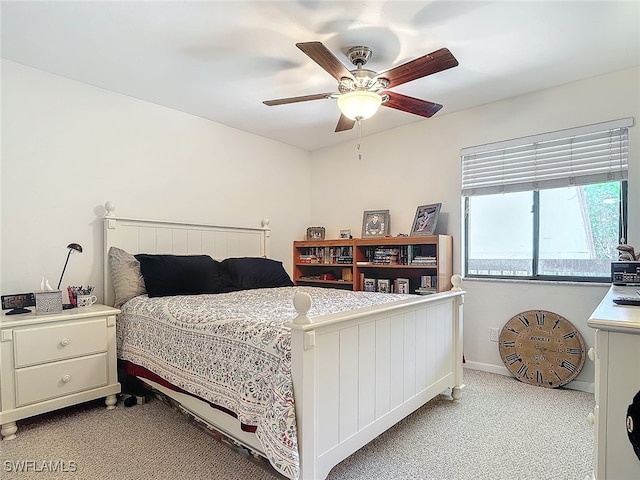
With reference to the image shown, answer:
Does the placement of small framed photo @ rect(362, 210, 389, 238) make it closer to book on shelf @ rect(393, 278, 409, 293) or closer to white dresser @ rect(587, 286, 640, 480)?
book on shelf @ rect(393, 278, 409, 293)

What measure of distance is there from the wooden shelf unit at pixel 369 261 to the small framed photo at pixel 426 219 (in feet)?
0.48

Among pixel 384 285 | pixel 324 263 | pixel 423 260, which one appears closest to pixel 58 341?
pixel 324 263

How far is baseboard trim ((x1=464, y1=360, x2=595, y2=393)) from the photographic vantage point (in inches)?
109

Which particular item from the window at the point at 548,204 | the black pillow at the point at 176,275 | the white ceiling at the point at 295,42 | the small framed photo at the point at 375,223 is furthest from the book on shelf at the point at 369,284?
the white ceiling at the point at 295,42

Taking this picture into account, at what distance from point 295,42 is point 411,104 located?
2.80 feet

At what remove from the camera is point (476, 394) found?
2727 millimetres

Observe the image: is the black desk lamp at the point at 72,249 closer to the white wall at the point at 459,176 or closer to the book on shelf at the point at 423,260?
the white wall at the point at 459,176

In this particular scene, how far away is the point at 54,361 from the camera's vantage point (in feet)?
7.41

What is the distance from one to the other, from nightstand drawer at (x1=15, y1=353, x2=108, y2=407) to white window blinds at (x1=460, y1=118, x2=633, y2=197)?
3420mm

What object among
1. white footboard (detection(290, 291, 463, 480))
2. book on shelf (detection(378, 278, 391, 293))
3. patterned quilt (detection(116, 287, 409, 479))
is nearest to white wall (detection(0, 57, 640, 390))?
book on shelf (detection(378, 278, 391, 293))

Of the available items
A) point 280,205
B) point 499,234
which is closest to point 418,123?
point 499,234

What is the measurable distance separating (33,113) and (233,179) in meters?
1.77

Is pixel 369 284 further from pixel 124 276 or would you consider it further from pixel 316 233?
pixel 124 276

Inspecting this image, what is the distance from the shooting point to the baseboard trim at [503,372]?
278 centimetres
